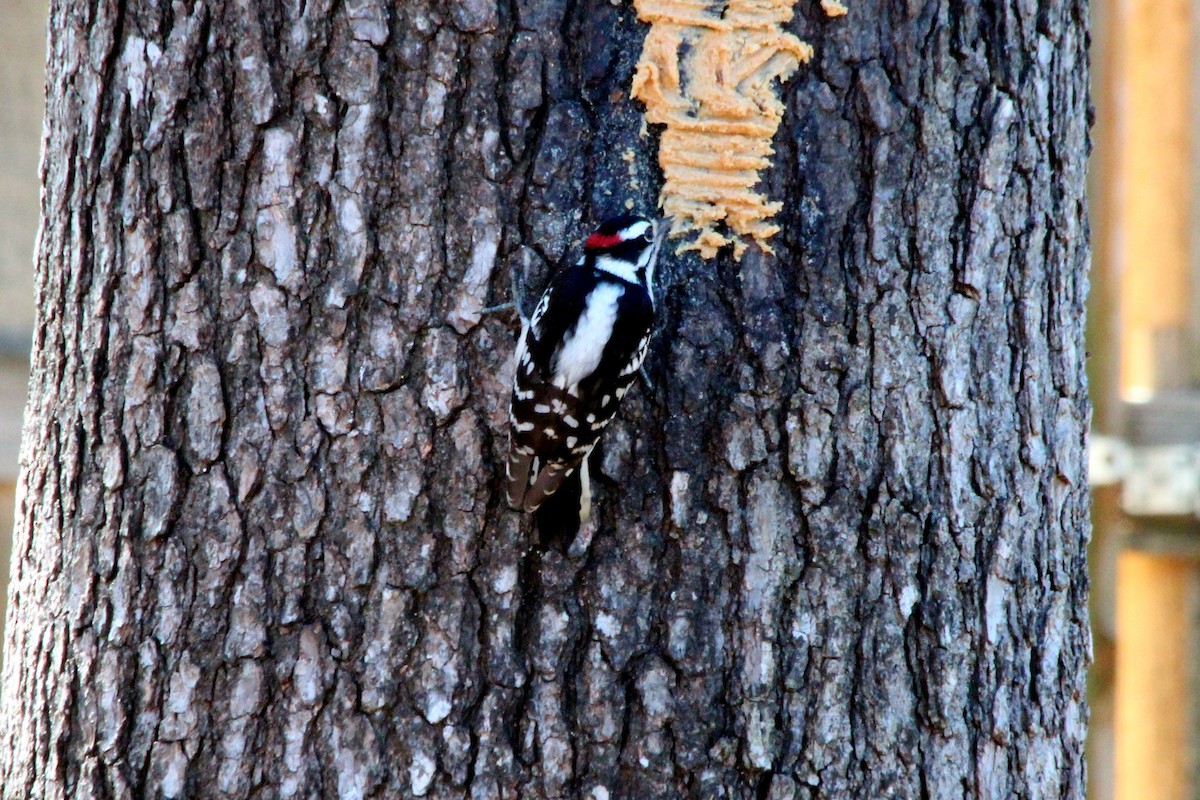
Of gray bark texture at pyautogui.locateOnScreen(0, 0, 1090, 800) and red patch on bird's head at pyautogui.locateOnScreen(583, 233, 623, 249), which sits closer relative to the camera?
gray bark texture at pyautogui.locateOnScreen(0, 0, 1090, 800)

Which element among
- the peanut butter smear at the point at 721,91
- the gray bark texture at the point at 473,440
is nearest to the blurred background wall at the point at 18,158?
the gray bark texture at the point at 473,440

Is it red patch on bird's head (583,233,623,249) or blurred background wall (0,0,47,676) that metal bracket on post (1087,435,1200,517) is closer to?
red patch on bird's head (583,233,623,249)

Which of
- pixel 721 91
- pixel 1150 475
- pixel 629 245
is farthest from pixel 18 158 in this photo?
pixel 1150 475

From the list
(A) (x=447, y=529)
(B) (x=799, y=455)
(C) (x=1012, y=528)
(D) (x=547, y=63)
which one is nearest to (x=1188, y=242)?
(C) (x=1012, y=528)

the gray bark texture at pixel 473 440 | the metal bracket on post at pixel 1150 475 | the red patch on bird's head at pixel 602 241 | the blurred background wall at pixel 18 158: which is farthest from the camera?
the blurred background wall at pixel 18 158

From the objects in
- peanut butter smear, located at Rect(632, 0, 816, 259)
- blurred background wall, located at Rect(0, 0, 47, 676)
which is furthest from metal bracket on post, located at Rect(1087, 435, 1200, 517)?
blurred background wall, located at Rect(0, 0, 47, 676)

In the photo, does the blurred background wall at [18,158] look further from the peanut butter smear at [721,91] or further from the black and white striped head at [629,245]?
the peanut butter smear at [721,91]
